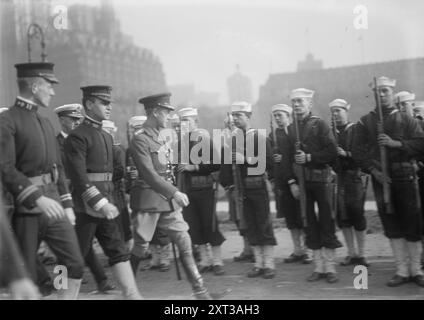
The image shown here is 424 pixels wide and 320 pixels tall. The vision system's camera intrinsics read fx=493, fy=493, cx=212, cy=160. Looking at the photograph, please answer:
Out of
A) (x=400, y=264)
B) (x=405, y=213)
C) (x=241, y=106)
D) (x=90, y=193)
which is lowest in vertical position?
(x=400, y=264)

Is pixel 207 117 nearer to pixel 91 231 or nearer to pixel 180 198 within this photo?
pixel 180 198

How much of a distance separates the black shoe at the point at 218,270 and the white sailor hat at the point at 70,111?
2.18 metres

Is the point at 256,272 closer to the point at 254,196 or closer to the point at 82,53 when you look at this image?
the point at 254,196

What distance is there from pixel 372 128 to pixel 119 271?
2846 mm

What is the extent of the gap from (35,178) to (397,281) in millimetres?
3375

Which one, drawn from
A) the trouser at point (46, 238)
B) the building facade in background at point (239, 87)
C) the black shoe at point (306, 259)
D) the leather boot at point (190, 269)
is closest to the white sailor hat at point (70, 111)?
the building facade in background at point (239, 87)

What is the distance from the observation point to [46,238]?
12.3ft

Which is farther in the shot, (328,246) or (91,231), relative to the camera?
(328,246)

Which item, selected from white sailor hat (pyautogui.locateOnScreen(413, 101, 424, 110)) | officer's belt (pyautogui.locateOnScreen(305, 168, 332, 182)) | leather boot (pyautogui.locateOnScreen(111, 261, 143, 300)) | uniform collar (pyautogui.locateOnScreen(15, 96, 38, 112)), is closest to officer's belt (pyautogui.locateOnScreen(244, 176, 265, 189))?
officer's belt (pyautogui.locateOnScreen(305, 168, 332, 182))

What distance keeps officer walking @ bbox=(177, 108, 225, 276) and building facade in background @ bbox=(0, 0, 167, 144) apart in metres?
0.71

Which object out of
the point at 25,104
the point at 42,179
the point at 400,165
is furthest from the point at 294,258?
the point at 25,104

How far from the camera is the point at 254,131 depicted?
212 inches

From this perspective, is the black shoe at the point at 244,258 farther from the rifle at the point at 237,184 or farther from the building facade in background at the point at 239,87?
the building facade in background at the point at 239,87

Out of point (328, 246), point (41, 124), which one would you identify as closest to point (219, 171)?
point (328, 246)
